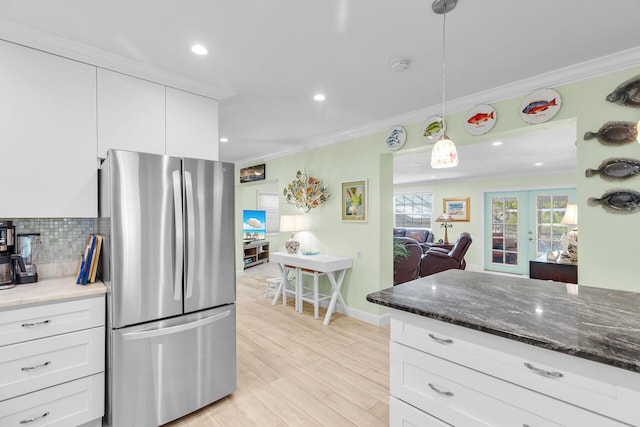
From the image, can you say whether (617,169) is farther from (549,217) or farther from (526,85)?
(549,217)

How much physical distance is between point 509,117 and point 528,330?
7.12 feet

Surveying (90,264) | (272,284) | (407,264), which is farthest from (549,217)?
(90,264)

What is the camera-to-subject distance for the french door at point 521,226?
22.0ft

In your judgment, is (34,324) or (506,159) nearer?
(34,324)

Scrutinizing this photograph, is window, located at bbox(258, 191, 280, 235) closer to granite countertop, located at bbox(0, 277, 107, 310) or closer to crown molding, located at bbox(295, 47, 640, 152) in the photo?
crown molding, located at bbox(295, 47, 640, 152)

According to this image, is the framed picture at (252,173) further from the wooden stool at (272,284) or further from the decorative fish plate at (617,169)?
the decorative fish plate at (617,169)

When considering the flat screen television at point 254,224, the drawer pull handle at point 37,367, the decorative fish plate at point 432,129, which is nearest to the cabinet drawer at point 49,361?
the drawer pull handle at point 37,367

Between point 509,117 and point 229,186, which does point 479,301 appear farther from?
point 509,117

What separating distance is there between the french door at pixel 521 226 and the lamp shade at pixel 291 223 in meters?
5.47

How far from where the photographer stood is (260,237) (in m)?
8.26

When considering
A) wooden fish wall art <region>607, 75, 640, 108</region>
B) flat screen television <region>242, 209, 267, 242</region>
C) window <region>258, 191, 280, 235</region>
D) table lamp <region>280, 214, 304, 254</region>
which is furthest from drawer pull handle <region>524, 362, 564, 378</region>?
window <region>258, 191, 280, 235</region>

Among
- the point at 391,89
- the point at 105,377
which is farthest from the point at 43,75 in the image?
the point at 391,89

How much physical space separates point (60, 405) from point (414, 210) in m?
9.09

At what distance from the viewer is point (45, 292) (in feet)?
5.64
